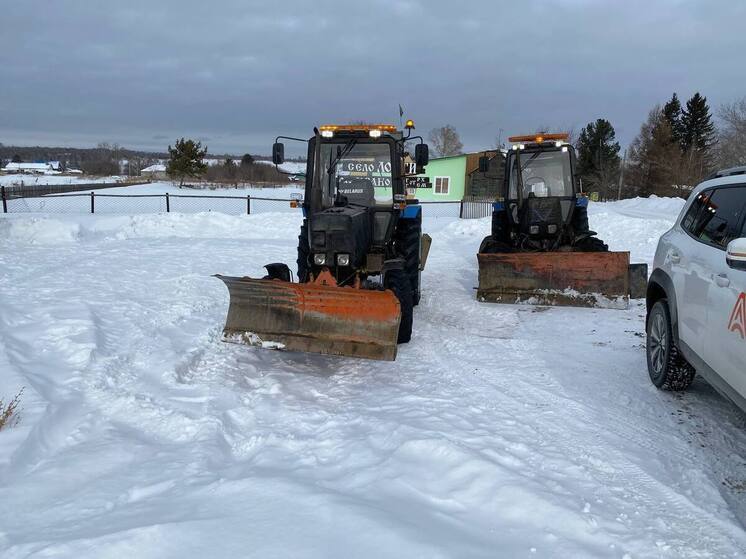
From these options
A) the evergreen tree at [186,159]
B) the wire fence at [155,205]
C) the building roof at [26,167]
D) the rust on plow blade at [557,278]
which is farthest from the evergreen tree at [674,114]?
the building roof at [26,167]

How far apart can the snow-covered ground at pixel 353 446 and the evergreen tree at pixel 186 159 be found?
3958 cm

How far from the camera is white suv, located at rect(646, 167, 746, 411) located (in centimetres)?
324

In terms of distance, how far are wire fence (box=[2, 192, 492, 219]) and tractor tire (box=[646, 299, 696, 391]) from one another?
15.7 meters

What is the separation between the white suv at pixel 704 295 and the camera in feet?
10.6

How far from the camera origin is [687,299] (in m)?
4.12

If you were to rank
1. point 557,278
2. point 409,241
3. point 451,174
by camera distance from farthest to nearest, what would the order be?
1. point 451,174
2. point 557,278
3. point 409,241

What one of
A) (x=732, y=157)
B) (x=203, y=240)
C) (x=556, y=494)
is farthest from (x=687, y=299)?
(x=732, y=157)

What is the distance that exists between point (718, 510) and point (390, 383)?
2.63m

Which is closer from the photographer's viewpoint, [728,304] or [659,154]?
[728,304]

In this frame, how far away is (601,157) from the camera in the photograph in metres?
49.8

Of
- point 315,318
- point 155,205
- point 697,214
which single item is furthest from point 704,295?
point 155,205

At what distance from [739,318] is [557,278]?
5.20 meters

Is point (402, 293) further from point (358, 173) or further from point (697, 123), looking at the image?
point (697, 123)

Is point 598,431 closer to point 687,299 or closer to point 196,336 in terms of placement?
point 687,299
